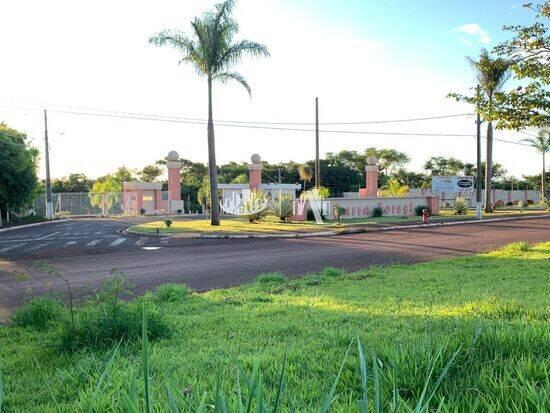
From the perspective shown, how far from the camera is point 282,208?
29.6 metres

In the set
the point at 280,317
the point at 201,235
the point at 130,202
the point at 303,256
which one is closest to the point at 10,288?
the point at 280,317

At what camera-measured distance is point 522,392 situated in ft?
8.38

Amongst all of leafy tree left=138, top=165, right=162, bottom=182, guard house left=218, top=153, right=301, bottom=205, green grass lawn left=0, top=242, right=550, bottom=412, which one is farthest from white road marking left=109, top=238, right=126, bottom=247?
leafy tree left=138, top=165, right=162, bottom=182

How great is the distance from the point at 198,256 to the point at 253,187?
1077 inches

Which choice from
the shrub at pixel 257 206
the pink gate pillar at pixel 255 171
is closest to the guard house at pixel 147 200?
the pink gate pillar at pixel 255 171

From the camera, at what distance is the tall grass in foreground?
1.57 metres

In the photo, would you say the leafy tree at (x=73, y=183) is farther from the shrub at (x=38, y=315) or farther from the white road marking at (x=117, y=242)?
the shrub at (x=38, y=315)

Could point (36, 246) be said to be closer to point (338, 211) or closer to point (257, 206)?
point (257, 206)

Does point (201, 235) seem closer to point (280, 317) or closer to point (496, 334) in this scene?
point (280, 317)

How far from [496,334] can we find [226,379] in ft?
6.52

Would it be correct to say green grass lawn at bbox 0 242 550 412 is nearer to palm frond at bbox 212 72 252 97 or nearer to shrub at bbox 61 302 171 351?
shrub at bbox 61 302 171 351

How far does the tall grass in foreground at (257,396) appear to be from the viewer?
5.15 feet

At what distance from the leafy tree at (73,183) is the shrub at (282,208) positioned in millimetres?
48897

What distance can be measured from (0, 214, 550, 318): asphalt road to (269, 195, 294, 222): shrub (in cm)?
979
